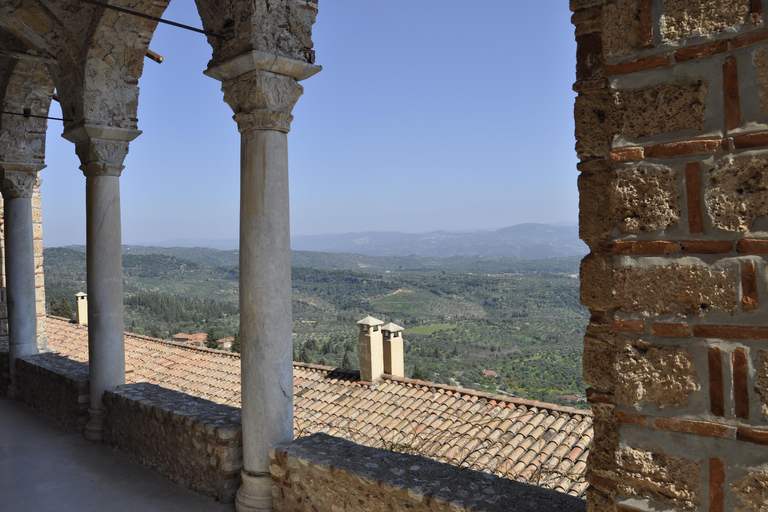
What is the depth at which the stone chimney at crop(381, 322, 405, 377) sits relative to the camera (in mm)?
12852

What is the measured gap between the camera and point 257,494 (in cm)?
378

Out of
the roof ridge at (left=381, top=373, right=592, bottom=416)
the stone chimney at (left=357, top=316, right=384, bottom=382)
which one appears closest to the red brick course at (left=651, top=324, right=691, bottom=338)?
the roof ridge at (left=381, top=373, right=592, bottom=416)

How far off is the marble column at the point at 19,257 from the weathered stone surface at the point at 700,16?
8.09m

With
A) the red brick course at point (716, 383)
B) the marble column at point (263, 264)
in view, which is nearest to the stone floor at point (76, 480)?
the marble column at point (263, 264)

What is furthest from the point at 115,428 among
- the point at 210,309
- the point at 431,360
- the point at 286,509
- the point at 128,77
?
the point at 210,309

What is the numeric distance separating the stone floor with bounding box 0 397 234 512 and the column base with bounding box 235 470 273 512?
0.26 meters

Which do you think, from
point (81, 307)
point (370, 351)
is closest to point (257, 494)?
point (370, 351)

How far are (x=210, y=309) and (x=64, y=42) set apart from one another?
37733 millimetres

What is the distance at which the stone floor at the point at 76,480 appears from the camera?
4.15 metres

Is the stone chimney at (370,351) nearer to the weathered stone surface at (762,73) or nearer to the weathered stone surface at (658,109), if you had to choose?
the weathered stone surface at (658,109)

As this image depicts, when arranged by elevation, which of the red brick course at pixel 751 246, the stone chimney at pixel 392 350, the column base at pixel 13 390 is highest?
the red brick course at pixel 751 246

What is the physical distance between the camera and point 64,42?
5.57 m

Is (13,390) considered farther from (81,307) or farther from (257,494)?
(81,307)

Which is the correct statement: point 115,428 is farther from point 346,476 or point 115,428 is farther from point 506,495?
point 506,495
